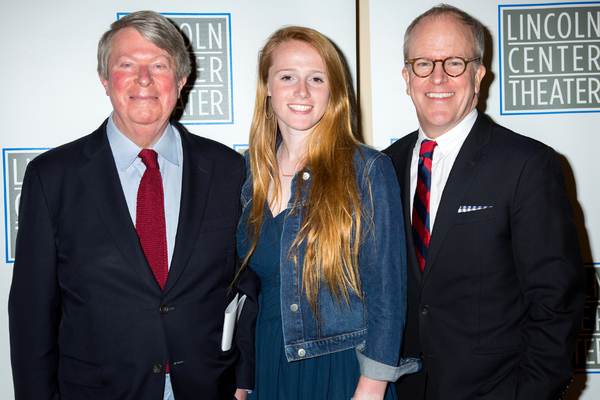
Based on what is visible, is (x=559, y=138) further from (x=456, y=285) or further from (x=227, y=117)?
(x=227, y=117)

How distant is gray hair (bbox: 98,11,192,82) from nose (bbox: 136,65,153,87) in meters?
0.11

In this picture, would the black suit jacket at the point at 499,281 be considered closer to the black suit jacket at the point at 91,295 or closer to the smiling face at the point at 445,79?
the smiling face at the point at 445,79

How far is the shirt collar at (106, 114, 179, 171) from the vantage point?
160cm

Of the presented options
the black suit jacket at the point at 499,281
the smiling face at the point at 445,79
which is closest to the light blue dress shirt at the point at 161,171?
the black suit jacket at the point at 499,281

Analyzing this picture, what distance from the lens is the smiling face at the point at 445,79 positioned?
1.77m

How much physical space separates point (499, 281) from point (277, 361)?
2.82 ft

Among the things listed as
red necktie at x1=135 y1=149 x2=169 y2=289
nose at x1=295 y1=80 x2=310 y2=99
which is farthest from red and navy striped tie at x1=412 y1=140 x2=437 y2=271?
red necktie at x1=135 y1=149 x2=169 y2=289

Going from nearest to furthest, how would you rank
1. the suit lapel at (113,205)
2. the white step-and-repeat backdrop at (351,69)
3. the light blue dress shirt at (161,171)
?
the suit lapel at (113,205)
the light blue dress shirt at (161,171)
the white step-and-repeat backdrop at (351,69)

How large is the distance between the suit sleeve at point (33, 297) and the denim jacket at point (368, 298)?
2.57 feet

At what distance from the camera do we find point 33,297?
1.49m

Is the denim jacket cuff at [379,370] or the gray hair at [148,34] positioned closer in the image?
the denim jacket cuff at [379,370]

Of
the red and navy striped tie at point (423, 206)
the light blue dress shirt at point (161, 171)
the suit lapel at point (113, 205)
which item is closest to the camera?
the suit lapel at point (113, 205)

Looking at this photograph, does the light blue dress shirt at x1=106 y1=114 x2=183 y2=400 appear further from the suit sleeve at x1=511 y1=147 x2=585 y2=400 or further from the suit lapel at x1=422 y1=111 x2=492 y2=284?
the suit sleeve at x1=511 y1=147 x2=585 y2=400

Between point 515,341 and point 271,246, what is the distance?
3.06 feet
